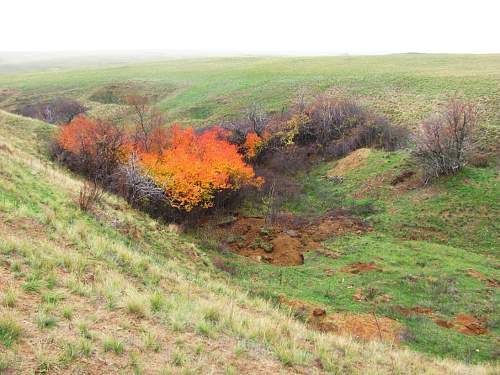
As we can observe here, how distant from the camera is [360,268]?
2066 centimetres

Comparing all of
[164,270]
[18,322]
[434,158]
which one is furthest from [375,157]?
[18,322]

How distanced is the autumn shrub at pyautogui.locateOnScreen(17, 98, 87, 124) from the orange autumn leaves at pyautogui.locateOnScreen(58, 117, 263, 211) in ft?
69.9

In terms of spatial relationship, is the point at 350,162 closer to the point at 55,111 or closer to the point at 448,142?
the point at 448,142

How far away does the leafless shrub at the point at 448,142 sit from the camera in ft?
94.6

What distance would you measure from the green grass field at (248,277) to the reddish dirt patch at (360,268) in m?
0.42

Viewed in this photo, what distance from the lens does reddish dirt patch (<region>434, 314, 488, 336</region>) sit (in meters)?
15.4

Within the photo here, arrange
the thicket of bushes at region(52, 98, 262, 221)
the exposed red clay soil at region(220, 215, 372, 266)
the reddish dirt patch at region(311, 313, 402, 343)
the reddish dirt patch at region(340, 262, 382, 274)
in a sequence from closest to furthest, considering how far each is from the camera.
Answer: the reddish dirt patch at region(311, 313, 402, 343) < the reddish dirt patch at region(340, 262, 382, 274) < the exposed red clay soil at region(220, 215, 372, 266) < the thicket of bushes at region(52, 98, 262, 221)

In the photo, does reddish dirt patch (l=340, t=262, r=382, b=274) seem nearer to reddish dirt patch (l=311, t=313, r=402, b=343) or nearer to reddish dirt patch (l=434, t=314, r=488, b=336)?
reddish dirt patch (l=311, t=313, r=402, b=343)

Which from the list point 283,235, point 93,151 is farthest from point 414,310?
point 93,151

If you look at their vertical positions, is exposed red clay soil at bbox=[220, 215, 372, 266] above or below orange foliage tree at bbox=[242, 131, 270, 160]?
below

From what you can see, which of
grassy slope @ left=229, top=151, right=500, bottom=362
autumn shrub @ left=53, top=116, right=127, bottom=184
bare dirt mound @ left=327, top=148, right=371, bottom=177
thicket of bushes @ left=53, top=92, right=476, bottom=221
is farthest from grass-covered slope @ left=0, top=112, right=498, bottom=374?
bare dirt mound @ left=327, top=148, right=371, bottom=177

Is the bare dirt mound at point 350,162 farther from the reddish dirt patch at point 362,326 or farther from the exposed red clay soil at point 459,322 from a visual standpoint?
the reddish dirt patch at point 362,326

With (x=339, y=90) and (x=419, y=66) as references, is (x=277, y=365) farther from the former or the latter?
(x=419, y=66)

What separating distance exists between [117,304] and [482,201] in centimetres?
2366
